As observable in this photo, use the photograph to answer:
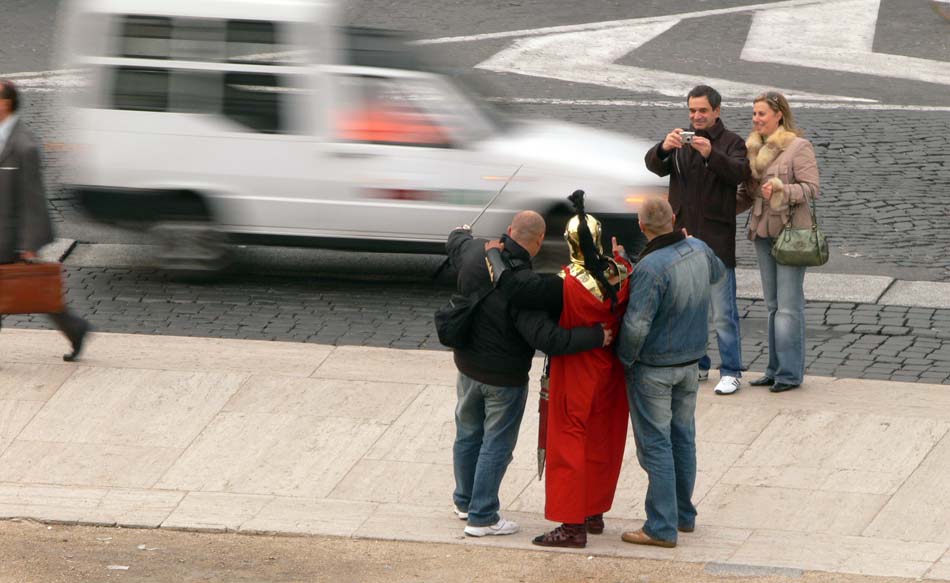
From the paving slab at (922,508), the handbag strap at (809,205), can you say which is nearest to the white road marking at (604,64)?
the handbag strap at (809,205)

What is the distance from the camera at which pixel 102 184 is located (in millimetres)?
12023

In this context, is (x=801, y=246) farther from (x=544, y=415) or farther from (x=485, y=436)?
(x=485, y=436)

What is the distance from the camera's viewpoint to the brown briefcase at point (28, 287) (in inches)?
384

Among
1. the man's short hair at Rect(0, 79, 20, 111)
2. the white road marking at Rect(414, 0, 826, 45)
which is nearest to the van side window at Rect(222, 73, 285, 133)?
the man's short hair at Rect(0, 79, 20, 111)

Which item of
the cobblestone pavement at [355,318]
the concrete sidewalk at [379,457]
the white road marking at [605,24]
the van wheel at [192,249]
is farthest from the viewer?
the white road marking at [605,24]

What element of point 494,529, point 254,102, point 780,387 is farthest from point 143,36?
point 494,529

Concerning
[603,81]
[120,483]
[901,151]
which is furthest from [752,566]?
[603,81]

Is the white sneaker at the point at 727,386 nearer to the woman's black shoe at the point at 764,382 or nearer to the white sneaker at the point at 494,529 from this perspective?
the woman's black shoe at the point at 764,382

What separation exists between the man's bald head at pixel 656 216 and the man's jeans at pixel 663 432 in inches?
24.3

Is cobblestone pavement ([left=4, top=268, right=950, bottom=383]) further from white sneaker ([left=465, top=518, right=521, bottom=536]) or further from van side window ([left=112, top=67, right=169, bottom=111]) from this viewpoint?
white sneaker ([left=465, top=518, right=521, bottom=536])

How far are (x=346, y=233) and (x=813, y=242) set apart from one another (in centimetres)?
406

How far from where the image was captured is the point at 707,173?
9.20 m

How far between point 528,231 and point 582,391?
0.77 metres

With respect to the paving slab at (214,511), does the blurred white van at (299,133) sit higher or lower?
higher
